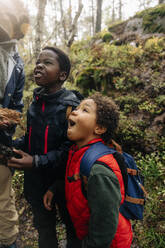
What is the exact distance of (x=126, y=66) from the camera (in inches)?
227

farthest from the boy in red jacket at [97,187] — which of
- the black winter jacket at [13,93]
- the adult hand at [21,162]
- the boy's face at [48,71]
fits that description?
the black winter jacket at [13,93]

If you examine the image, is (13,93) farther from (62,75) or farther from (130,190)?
(130,190)

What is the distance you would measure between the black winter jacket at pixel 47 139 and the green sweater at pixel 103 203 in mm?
663

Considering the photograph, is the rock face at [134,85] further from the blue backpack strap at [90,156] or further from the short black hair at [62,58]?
the blue backpack strap at [90,156]

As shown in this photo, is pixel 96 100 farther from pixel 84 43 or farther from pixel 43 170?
pixel 84 43

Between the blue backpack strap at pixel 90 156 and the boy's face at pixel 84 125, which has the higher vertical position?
the boy's face at pixel 84 125

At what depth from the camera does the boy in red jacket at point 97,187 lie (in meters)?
1.16

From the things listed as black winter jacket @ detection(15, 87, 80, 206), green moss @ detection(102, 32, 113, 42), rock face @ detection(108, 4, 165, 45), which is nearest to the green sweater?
black winter jacket @ detection(15, 87, 80, 206)

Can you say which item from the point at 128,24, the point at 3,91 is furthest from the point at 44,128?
the point at 128,24

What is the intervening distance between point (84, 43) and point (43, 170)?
34.3 ft

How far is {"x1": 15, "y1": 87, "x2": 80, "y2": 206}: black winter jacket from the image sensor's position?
1738 millimetres

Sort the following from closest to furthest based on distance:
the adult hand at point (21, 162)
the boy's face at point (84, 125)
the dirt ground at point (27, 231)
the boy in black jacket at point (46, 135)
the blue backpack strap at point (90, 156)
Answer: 1. the blue backpack strap at point (90, 156)
2. the boy's face at point (84, 125)
3. the adult hand at point (21, 162)
4. the boy in black jacket at point (46, 135)
5. the dirt ground at point (27, 231)

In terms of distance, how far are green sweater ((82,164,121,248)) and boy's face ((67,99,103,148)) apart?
364mm

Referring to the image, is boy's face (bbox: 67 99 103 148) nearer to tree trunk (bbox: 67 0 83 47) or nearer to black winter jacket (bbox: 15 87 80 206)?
black winter jacket (bbox: 15 87 80 206)
